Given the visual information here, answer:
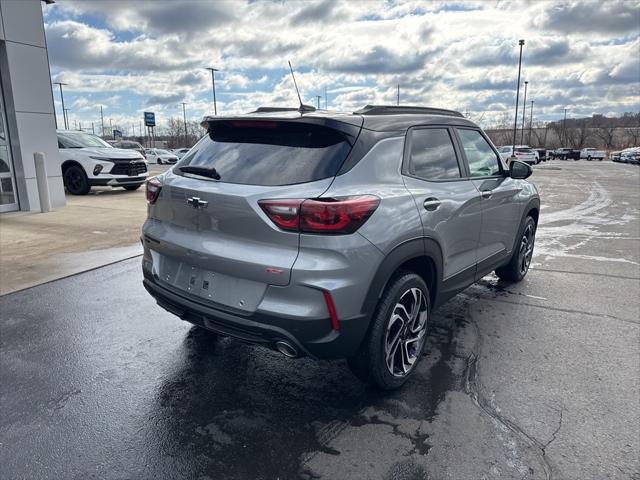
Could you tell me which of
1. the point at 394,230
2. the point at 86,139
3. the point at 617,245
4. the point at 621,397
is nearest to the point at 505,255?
the point at 621,397

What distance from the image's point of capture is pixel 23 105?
9984 mm

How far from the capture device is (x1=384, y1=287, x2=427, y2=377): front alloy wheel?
305 cm

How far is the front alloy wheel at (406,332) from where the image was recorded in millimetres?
3047

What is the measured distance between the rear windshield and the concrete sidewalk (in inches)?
139

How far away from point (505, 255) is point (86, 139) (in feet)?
43.3

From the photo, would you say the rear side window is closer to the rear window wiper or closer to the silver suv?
the silver suv

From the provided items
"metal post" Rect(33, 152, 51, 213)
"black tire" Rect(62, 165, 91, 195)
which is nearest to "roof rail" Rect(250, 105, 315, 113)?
"metal post" Rect(33, 152, 51, 213)

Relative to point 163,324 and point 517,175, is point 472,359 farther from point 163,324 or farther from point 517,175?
point 163,324

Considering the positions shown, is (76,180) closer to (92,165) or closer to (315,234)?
(92,165)

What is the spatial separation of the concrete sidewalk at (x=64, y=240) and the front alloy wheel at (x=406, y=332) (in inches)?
168

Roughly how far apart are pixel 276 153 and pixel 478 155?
2.26m

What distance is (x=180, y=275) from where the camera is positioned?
3021 millimetres

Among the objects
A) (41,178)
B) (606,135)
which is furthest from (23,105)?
(606,135)

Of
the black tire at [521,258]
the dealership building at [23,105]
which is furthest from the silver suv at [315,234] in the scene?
the dealership building at [23,105]
